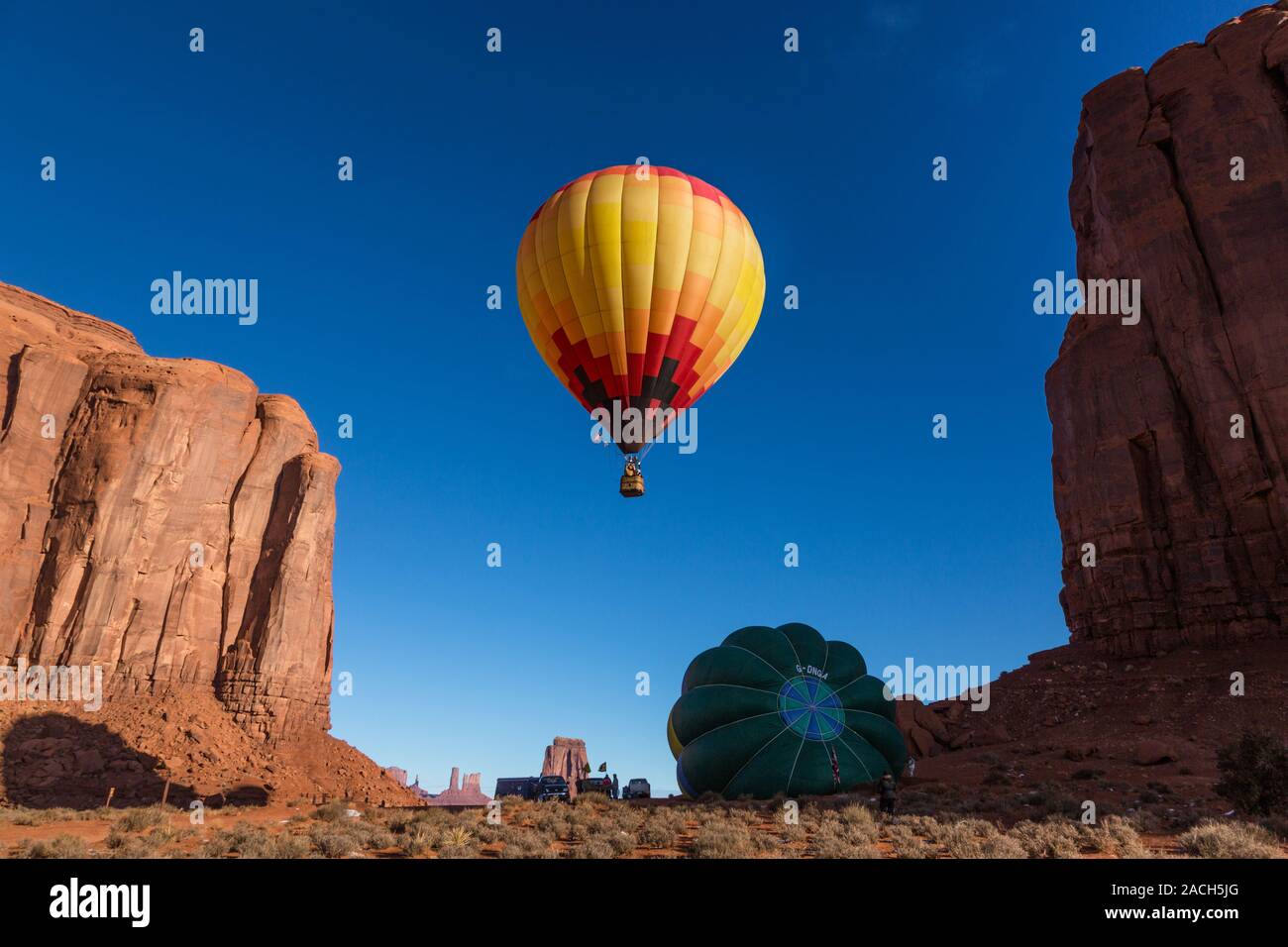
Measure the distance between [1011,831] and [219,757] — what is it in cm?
4396

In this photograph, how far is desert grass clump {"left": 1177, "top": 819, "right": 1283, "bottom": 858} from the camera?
10.6m

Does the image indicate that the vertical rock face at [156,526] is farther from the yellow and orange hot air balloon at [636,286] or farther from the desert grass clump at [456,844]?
the desert grass clump at [456,844]

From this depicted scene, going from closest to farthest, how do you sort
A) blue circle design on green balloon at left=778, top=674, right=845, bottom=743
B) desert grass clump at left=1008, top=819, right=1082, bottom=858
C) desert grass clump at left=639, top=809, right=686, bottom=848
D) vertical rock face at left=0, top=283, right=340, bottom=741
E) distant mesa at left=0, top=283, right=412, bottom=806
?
desert grass clump at left=1008, top=819, right=1082, bottom=858, desert grass clump at left=639, top=809, right=686, bottom=848, blue circle design on green balloon at left=778, top=674, right=845, bottom=743, distant mesa at left=0, top=283, right=412, bottom=806, vertical rock face at left=0, top=283, right=340, bottom=741

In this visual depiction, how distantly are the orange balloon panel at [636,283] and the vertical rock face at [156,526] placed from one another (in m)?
40.3

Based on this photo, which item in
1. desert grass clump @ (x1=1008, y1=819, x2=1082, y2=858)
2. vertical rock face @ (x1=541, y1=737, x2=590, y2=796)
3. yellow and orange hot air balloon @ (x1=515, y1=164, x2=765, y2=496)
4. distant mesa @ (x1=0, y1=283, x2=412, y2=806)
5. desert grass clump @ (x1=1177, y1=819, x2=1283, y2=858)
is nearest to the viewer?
desert grass clump @ (x1=1177, y1=819, x2=1283, y2=858)

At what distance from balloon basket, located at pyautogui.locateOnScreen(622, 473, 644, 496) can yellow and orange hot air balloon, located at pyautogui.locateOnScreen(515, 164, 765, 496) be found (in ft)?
0.10

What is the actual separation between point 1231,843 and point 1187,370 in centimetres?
3735

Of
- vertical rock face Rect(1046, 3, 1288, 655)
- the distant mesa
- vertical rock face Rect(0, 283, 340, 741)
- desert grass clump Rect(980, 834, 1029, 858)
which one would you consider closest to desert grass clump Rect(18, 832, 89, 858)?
desert grass clump Rect(980, 834, 1029, 858)

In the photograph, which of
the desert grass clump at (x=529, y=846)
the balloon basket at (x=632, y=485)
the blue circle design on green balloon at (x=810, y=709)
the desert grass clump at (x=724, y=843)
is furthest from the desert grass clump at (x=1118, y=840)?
the balloon basket at (x=632, y=485)

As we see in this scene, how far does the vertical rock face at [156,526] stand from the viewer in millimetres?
45156

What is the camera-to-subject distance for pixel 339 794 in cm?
4550

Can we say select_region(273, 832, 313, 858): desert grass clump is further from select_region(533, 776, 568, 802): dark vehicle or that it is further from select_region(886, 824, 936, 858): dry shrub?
select_region(533, 776, 568, 802): dark vehicle
